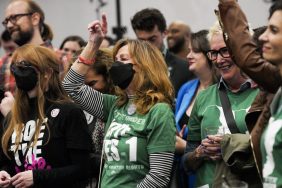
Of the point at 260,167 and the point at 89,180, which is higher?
the point at 260,167

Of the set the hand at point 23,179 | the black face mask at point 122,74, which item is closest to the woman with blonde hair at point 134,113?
the black face mask at point 122,74

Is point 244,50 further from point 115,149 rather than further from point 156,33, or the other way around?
point 156,33

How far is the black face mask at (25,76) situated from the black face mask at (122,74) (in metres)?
0.57

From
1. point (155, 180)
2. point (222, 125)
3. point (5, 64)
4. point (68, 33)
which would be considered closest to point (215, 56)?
point (222, 125)

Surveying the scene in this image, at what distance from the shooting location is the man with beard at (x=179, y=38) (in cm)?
902

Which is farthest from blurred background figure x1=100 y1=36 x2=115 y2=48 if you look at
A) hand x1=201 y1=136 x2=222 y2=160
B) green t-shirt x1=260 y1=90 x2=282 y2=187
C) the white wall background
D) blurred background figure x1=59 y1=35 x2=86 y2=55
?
green t-shirt x1=260 y1=90 x2=282 y2=187

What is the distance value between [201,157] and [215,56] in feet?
2.05

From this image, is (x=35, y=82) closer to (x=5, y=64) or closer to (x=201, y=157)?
(x=201, y=157)

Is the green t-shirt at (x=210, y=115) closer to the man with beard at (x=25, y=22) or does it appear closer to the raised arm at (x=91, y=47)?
the raised arm at (x=91, y=47)

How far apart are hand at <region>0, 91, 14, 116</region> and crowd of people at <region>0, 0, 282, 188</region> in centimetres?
9

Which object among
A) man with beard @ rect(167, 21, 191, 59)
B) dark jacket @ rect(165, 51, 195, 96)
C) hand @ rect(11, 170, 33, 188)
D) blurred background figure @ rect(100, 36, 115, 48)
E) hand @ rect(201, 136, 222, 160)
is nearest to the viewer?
hand @ rect(201, 136, 222, 160)

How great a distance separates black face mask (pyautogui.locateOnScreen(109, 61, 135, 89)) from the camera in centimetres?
519

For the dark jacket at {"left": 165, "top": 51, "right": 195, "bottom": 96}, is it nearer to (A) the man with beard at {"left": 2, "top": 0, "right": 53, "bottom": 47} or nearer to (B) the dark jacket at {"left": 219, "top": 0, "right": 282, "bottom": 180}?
(A) the man with beard at {"left": 2, "top": 0, "right": 53, "bottom": 47}

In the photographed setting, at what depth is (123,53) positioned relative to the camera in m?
5.32
